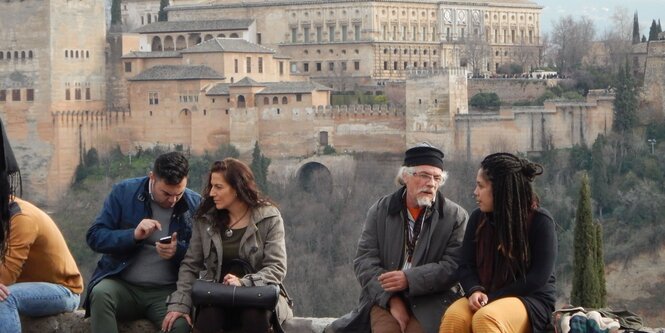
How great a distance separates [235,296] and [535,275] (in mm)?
A: 1391

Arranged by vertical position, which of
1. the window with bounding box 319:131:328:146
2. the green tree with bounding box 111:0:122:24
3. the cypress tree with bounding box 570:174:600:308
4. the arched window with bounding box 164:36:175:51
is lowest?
the cypress tree with bounding box 570:174:600:308

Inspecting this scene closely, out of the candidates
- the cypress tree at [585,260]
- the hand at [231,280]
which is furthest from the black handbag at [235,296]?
the cypress tree at [585,260]

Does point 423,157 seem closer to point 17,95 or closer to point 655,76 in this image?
point 655,76

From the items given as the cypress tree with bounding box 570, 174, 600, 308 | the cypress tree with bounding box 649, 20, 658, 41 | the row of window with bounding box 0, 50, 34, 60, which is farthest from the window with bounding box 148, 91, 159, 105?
the cypress tree with bounding box 570, 174, 600, 308

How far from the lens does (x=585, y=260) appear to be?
20578 mm

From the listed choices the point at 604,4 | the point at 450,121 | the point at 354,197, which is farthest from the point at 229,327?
the point at 604,4

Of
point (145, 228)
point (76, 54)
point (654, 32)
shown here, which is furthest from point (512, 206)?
point (654, 32)

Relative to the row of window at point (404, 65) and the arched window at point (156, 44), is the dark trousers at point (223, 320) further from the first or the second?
the row of window at point (404, 65)

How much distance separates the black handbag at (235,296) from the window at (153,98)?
3676 cm

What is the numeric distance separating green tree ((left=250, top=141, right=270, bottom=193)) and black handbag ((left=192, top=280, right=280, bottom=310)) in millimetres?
32817

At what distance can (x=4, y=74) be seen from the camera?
46906 mm

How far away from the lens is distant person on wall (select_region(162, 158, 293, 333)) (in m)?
9.45

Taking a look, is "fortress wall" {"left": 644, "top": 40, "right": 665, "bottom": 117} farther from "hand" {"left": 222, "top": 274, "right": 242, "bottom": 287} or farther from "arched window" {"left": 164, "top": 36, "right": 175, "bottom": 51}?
"hand" {"left": 222, "top": 274, "right": 242, "bottom": 287}

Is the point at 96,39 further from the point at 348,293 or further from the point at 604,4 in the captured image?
the point at 604,4
